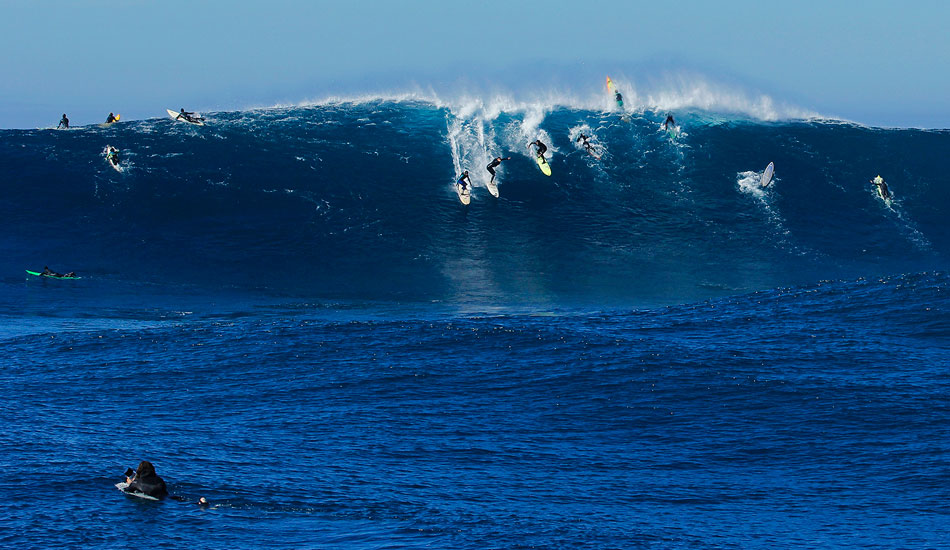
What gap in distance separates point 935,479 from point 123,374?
88.1ft

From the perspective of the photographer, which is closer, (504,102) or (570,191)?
(570,191)

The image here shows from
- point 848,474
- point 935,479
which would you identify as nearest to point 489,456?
point 848,474

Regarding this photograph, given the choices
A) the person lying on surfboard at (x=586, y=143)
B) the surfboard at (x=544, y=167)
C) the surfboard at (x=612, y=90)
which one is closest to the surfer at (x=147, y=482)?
the surfboard at (x=544, y=167)

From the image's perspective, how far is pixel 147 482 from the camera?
25.4 metres

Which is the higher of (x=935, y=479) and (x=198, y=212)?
(x=198, y=212)

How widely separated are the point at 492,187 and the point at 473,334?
21.7 m

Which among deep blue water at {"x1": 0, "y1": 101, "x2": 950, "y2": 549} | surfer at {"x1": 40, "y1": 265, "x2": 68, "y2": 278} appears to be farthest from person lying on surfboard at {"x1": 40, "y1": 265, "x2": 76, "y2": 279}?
deep blue water at {"x1": 0, "y1": 101, "x2": 950, "y2": 549}

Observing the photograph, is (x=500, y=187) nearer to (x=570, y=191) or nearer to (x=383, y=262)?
(x=570, y=191)

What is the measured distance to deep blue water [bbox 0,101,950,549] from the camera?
25.8m

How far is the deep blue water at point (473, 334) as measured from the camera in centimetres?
2578

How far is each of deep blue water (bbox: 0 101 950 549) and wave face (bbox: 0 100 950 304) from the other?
0.22m

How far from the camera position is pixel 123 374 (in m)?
37.8

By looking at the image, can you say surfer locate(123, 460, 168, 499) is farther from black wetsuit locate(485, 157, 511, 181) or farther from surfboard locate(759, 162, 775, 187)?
surfboard locate(759, 162, 775, 187)

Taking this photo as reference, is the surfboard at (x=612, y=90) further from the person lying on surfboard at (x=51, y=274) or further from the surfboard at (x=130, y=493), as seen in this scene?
the surfboard at (x=130, y=493)
